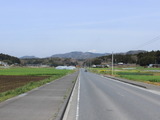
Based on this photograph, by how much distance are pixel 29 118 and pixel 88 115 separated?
2.43 meters

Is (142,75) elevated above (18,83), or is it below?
above

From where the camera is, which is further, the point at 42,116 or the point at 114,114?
the point at 114,114

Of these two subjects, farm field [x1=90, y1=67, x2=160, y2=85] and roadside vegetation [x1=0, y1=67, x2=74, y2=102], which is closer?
roadside vegetation [x1=0, y1=67, x2=74, y2=102]

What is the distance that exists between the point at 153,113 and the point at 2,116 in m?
5.87

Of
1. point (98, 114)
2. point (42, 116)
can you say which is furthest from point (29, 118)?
point (98, 114)

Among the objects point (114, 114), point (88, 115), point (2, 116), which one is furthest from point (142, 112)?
point (2, 116)

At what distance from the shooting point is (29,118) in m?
9.95

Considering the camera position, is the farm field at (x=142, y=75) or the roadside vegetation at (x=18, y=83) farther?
the farm field at (x=142, y=75)

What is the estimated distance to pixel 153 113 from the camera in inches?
470

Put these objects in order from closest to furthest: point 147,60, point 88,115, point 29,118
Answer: point 29,118 < point 88,115 < point 147,60

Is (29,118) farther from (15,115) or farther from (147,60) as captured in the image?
(147,60)

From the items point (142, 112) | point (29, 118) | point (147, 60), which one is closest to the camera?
point (29, 118)

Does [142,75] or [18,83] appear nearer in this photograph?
[18,83]

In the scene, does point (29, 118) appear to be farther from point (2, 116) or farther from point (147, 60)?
point (147, 60)
